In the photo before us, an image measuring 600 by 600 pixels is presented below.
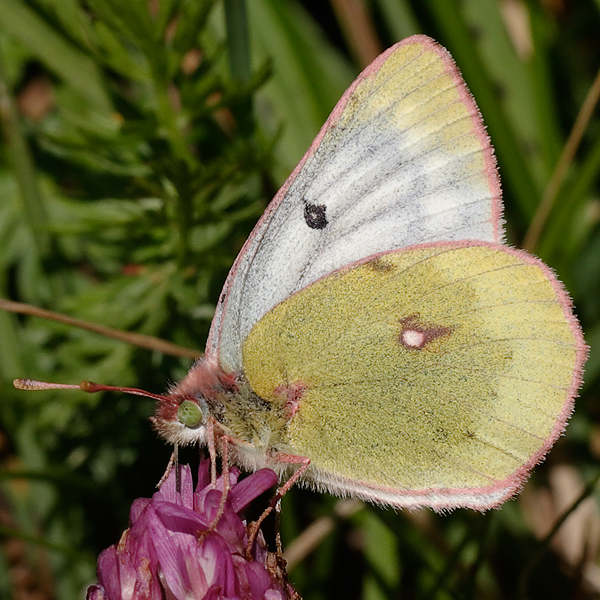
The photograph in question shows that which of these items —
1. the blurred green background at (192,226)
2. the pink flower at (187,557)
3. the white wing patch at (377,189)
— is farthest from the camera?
the blurred green background at (192,226)

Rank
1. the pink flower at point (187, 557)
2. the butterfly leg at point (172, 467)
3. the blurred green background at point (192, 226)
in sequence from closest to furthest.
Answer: the pink flower at point (187, 557) < the butterfly leg at point (172, 467) < the blurred green background at point (192, 226)

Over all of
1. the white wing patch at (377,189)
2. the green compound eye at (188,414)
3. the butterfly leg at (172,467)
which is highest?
the white wing patch at (377,189)

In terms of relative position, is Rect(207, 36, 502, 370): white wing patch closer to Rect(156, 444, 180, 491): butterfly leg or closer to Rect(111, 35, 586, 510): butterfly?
Rect(111, 35, 586, 510): butterfly

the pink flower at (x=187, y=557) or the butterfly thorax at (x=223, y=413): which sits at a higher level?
the butterfly thorax at (x=223, y=413)

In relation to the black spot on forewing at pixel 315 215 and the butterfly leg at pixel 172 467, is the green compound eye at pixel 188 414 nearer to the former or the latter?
the butterfly leg at pixel 172 467

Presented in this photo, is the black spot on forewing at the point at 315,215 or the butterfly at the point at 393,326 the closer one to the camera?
the butterfly at the point at 393,326

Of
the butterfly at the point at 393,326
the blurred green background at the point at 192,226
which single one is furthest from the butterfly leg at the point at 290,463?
the blurred green background at the point at 192,226

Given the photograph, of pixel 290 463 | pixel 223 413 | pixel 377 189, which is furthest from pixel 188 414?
pixel 377 189

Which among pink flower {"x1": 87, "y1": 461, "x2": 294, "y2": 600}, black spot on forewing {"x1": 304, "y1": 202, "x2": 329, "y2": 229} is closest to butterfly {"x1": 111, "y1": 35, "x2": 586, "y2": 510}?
black spot on forewing {"x1": 304, "y1": 202, "x2": 329, "y2": 229}
